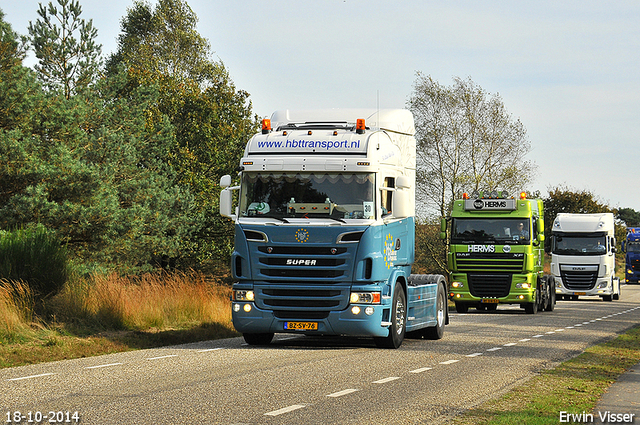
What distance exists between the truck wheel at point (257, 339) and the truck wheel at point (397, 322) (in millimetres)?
2075

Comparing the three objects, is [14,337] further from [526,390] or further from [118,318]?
[526,390]

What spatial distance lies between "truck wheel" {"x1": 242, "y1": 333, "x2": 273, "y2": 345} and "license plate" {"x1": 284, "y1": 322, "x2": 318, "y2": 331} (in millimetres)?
1301

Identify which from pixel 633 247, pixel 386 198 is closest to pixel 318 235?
pixel 386 198

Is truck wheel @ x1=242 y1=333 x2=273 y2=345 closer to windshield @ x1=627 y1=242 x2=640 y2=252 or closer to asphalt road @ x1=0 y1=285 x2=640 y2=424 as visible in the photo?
asphalt road @ x1=0 y1=285 x2=640 y2=424

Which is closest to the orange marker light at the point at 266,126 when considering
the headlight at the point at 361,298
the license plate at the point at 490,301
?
the headlight at the point at 361,298

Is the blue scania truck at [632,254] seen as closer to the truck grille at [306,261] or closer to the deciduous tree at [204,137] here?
the deciduous tree at [204,137]

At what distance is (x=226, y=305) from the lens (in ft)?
64.4

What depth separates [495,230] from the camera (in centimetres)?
2734

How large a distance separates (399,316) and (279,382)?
5.10 meters

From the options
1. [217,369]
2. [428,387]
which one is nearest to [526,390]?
[428,387]

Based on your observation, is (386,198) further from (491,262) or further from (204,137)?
(204,137)

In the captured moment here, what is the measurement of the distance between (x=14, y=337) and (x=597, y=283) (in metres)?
31.4

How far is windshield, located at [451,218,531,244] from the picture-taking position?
27.2m

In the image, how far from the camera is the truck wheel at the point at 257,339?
1492 centimetres
